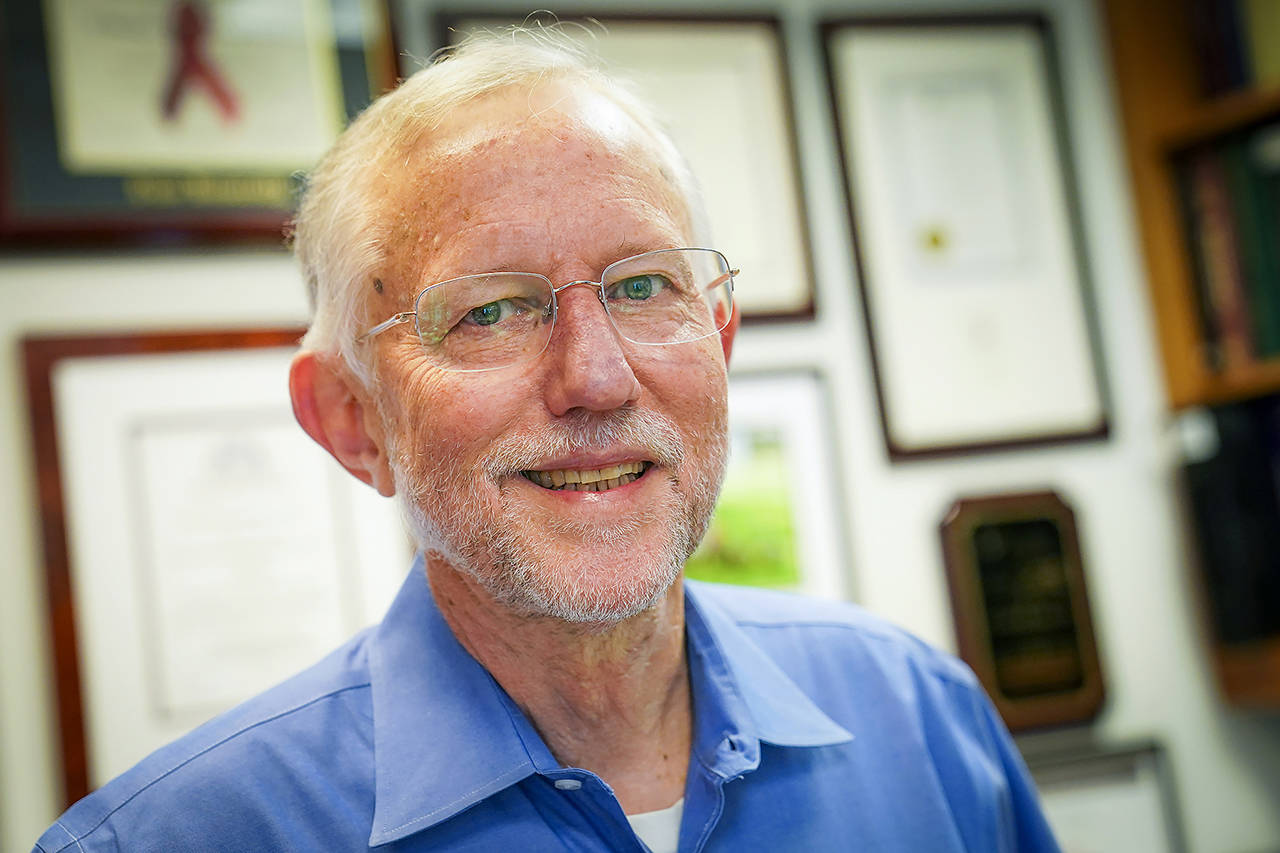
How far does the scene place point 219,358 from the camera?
5.66 feet

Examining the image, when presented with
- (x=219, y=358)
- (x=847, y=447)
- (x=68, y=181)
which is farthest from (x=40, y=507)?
(x=847, y=447)

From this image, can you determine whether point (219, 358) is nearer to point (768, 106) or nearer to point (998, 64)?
point (768, 106)

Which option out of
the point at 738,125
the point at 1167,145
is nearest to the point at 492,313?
the point at 738,125

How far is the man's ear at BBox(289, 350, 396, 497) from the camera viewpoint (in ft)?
3.53

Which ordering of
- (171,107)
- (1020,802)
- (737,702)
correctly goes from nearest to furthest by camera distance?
(737,702) < (1020,802) < (171,107)

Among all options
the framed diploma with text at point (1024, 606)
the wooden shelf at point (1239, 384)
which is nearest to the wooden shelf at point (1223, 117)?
the wooden shelf at point (1239, 384)

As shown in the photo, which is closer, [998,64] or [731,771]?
[731,771]

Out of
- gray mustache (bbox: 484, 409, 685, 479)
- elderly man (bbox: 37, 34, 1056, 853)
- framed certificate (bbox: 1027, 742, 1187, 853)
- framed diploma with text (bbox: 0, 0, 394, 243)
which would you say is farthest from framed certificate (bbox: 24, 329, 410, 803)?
framed certificate (bbox: 1027, 742, 1187, 853)

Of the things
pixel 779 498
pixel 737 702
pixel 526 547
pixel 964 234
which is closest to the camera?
pixel 526 547

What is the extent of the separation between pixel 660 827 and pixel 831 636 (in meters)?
0.30

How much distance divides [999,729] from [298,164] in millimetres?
1310

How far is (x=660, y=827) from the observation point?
→ 1.00m

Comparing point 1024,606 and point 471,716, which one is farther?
point 1024,606

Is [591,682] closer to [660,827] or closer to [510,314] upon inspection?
[660,827]
